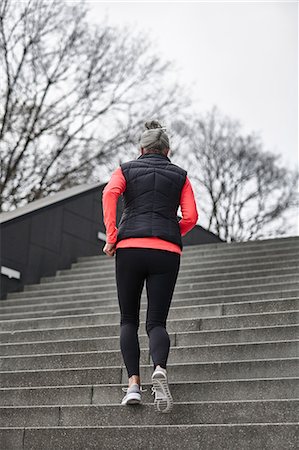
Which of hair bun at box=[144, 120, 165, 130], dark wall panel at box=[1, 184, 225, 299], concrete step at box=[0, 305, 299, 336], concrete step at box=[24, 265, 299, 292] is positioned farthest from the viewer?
dark wall panel at box=[1, 184, 225, 299]

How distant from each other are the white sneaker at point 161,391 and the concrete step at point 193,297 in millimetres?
2885

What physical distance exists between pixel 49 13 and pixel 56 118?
2611 millimetres

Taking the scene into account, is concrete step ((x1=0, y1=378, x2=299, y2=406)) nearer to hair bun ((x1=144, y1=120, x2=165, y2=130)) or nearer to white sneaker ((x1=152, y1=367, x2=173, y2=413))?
white sneaker ((x1=152, y1=367, x2=173, y2=413))

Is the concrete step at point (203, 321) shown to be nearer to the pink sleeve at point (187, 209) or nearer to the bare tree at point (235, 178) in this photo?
the pink sleeve at point (187, 209)

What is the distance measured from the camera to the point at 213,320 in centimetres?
761

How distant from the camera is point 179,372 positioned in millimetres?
6617

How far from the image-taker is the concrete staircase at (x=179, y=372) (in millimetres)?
5527

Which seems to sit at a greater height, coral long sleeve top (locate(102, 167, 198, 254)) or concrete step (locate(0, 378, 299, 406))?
coral long sleeve top (locate(102, 167, 198, 254))

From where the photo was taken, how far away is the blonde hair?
6.17m

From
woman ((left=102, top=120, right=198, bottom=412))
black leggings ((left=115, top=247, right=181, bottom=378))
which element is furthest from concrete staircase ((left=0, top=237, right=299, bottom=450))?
black leggings ((left=115, top=247, right=181, bottom=378))

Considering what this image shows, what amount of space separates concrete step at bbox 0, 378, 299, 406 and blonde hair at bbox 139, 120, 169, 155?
5.36ft

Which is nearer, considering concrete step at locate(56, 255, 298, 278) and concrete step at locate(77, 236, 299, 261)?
concrete step at locate(56, 255, 298, 278)

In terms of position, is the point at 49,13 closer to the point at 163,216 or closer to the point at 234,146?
the point at 234,146

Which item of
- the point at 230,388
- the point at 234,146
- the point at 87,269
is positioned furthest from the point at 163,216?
the point at 234,146
